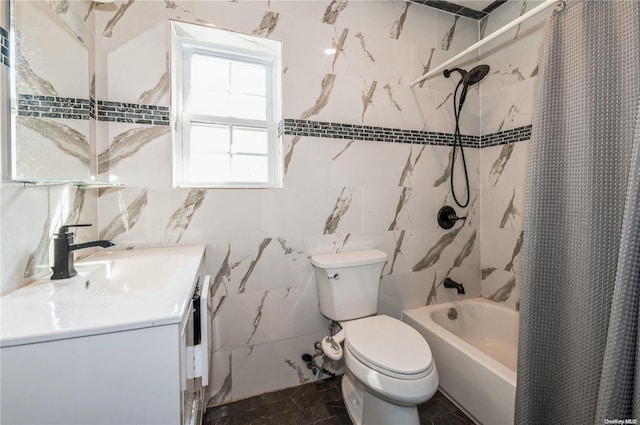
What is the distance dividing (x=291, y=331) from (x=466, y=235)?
1465mm

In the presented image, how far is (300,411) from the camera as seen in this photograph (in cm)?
142

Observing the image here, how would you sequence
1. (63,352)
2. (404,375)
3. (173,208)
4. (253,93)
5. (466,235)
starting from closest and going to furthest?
(63,352) → (404,375) → (173,208) → (253,93) → (466,235)

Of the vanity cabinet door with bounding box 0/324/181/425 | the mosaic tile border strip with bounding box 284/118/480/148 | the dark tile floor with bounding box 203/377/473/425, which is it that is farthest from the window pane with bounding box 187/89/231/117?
the dark tile floor with bounding box 203/377/473/425

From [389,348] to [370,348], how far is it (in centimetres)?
9

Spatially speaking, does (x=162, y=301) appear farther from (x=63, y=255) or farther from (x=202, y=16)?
(x=202, y=16)

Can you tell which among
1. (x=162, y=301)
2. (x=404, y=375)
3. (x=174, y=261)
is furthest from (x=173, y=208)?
(x=404, y=375)

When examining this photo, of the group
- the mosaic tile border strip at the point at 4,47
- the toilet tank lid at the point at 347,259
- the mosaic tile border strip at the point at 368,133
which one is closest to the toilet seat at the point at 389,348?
the toilet tank lid at the point at 347,259

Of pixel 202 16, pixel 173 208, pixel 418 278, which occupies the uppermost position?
pixel 202 16

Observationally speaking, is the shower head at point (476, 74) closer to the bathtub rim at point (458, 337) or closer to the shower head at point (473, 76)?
the shower head at point (473, 76)

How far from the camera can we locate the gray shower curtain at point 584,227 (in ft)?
2.44

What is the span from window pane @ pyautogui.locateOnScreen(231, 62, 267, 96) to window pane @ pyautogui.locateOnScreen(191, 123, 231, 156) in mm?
274

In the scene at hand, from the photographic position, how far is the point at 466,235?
6.57 ft

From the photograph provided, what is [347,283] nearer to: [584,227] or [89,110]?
[584,227]

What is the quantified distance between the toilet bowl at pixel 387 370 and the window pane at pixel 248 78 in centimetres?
154
